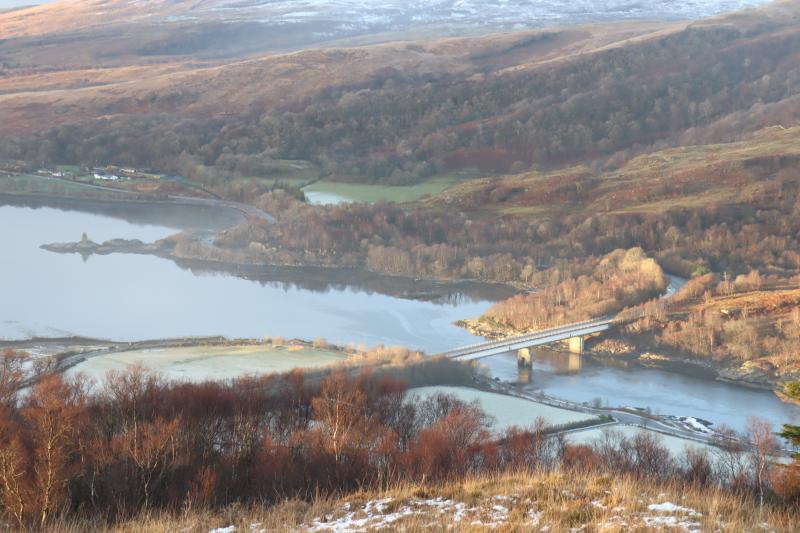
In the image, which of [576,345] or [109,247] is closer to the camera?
[576,345]

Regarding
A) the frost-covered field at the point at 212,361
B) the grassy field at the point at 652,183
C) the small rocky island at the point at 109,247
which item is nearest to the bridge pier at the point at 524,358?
the frost-covered field at the point at 212,361

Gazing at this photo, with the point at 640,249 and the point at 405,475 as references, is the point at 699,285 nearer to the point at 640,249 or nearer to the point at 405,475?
the point at 640,249

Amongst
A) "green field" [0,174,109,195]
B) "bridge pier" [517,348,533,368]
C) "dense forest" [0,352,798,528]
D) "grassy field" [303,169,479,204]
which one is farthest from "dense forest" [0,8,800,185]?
"dense forest" [0,352,798,528]

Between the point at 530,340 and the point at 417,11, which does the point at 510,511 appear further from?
the point at 417,11

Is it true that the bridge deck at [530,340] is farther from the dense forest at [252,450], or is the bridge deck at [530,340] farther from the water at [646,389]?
the dense forest at [252,450]

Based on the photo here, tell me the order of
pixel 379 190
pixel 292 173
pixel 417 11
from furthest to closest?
pixel 417 11
pixel 292 173
pixel 379 190

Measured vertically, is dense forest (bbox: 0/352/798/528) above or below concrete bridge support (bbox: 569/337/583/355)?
above

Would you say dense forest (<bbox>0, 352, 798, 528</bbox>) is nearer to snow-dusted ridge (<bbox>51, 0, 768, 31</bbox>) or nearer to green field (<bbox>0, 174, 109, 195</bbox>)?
green field (<bbox>0, 174, 109, 195</bbox>)

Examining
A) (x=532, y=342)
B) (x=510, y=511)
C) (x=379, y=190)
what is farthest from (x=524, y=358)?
(x=379, y=190)
